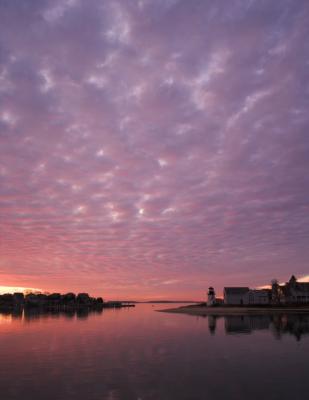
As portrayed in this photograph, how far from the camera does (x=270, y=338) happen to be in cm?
5025

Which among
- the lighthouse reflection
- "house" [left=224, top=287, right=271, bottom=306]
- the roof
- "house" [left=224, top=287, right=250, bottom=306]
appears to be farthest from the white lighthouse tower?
the lighthouse reflection

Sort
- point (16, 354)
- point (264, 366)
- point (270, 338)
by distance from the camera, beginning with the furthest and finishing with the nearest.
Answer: point (270, 338), point (16, 354), point (264, 366)

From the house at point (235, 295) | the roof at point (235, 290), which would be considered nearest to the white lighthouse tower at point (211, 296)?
the house at point (235, 295)

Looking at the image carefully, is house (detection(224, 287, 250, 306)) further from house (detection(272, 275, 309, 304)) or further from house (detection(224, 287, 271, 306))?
house (detection(272, 275, 309, 304))

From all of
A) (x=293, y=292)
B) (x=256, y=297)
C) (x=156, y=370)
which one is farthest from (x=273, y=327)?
(x=293, y=292)

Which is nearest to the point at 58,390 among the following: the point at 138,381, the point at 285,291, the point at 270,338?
the point at 138,381

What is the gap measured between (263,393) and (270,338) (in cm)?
3036

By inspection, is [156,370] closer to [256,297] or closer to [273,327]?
[273,327]

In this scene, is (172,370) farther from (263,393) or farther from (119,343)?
(119,343)

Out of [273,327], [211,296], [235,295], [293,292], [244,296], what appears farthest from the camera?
[211,296]

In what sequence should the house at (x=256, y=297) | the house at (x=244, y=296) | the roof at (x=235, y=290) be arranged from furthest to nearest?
the roof at (x=235, y=290) → the house at (x=256, y=297) → the house at (x=244, y=296)

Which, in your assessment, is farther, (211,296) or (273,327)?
(211,296)

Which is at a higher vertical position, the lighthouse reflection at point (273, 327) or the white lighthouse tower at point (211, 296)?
the lighthouse reflection at point (273, 327)

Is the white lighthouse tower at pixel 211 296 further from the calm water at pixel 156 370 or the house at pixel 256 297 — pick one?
the calm water at pixel 156 370
